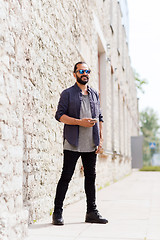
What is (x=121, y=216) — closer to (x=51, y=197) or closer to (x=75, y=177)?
(x=51, y=197)

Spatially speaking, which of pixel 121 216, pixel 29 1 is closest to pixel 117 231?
pixel 121 216

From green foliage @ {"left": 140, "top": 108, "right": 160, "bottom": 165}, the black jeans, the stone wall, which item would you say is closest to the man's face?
the stone wall

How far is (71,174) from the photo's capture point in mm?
4711

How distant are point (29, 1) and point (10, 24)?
55.9 inches

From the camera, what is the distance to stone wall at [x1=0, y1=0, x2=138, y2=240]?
3576 millimetres

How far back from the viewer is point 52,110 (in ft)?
19.5

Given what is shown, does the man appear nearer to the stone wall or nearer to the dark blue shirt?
the dark blue shirt

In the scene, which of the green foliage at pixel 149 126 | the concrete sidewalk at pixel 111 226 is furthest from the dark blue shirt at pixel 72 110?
the green foliage at pixel 149 126

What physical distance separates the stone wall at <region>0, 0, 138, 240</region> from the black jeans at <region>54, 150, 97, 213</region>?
0.39 meters

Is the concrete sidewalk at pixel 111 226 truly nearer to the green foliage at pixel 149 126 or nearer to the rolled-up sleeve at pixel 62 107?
the rolled-up sleeve at pixel 62 107

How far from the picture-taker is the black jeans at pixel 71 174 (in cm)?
466

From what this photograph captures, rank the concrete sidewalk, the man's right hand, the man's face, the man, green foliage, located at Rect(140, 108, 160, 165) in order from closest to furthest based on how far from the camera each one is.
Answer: the concrete sidewalk < the man's right hand < the man < the man's face < green foliage, located at Rect(140, 108, 160, 165)

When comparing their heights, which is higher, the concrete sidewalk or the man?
the man

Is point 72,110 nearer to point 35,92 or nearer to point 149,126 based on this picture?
point 35,92
